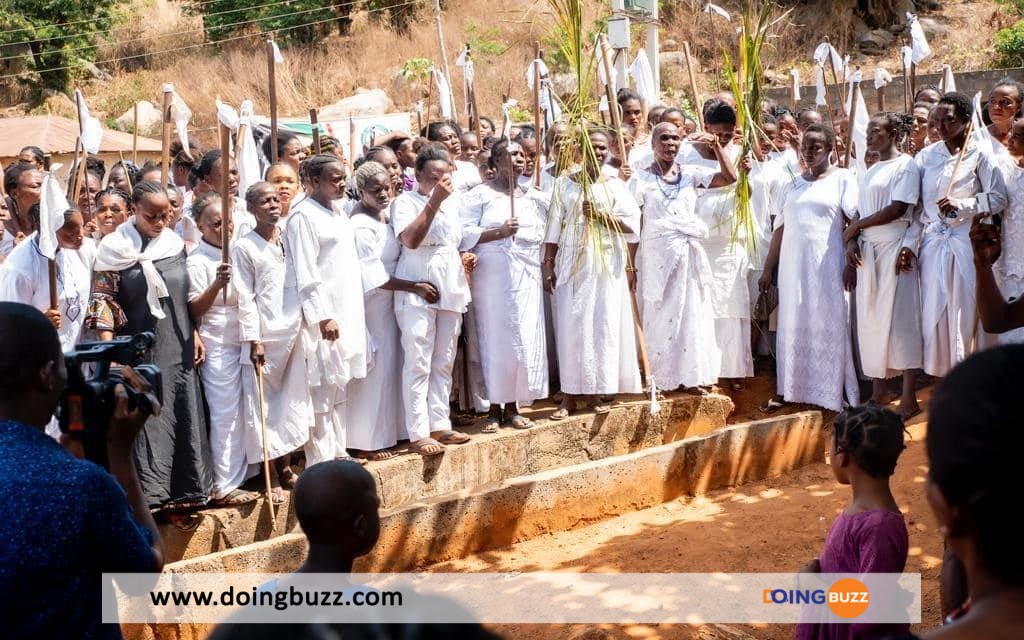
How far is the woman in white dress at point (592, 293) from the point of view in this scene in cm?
749

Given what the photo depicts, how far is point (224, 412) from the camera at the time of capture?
20.3ft

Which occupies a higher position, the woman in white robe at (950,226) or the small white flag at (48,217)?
the small white flag at (48,217)

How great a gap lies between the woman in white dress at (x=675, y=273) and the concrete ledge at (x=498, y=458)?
31 cm

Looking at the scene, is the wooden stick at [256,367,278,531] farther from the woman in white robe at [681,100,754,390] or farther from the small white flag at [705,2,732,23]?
the small white flag at [705,2,732,23]

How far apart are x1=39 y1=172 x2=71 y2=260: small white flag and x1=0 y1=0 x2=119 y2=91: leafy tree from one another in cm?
2790

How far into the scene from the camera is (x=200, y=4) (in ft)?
107

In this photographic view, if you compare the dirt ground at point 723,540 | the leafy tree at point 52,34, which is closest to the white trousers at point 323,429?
the dirt ground at point 723,540

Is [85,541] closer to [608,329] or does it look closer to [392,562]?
[392,562]

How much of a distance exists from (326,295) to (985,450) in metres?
5.18

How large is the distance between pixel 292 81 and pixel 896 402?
23.6m

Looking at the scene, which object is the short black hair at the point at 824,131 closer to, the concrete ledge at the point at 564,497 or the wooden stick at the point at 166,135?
the concrete ledge at the point at 564,497

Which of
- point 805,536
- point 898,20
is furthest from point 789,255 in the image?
point 898,20

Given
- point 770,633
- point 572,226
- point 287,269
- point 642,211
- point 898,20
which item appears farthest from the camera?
point 898,20

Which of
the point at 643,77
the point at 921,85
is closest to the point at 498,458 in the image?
the point at 643,77
